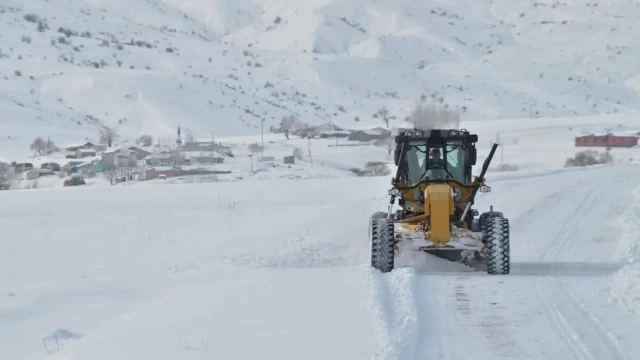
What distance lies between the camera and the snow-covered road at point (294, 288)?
897cm

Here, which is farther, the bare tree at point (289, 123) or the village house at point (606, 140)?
the bare tree at point (289, 123)

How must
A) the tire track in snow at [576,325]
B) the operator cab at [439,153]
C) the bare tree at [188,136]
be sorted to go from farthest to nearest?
1. the bare tree at [188,136]
2. the operator cab at [439,153]
3. the tire track in snow at [576,325]

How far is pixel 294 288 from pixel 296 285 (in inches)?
10.5

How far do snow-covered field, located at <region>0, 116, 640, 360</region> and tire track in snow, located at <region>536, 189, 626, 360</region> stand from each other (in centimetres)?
3

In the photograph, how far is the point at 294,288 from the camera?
12.2 m

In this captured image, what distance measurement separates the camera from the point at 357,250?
16703 millimetres

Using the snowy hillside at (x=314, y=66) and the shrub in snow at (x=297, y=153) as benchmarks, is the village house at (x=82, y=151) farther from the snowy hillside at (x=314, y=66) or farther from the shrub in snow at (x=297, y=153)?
the shrub in snow at (x=297, y=153)

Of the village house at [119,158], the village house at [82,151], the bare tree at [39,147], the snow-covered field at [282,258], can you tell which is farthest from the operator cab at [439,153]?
the bare tree at [39,147]

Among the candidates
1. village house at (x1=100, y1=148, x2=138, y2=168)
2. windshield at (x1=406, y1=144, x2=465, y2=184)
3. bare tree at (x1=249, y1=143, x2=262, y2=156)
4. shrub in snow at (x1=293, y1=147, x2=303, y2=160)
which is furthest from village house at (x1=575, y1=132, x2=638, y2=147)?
windshield at (x1=406, y1=144, x2=465, y2=184)

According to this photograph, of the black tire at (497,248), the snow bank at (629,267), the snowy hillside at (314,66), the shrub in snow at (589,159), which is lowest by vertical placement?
the shrub in snow at (589,159)

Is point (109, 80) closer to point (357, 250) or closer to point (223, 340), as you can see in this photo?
point (357, 250)

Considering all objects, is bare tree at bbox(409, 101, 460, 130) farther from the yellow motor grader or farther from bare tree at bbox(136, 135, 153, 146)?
the yellow motor grader

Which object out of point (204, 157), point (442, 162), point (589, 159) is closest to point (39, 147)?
point (204, 157)

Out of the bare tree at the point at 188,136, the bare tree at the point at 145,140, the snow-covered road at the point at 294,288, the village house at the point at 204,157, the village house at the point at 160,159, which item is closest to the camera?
the snow-covered road at the point at 294,288
